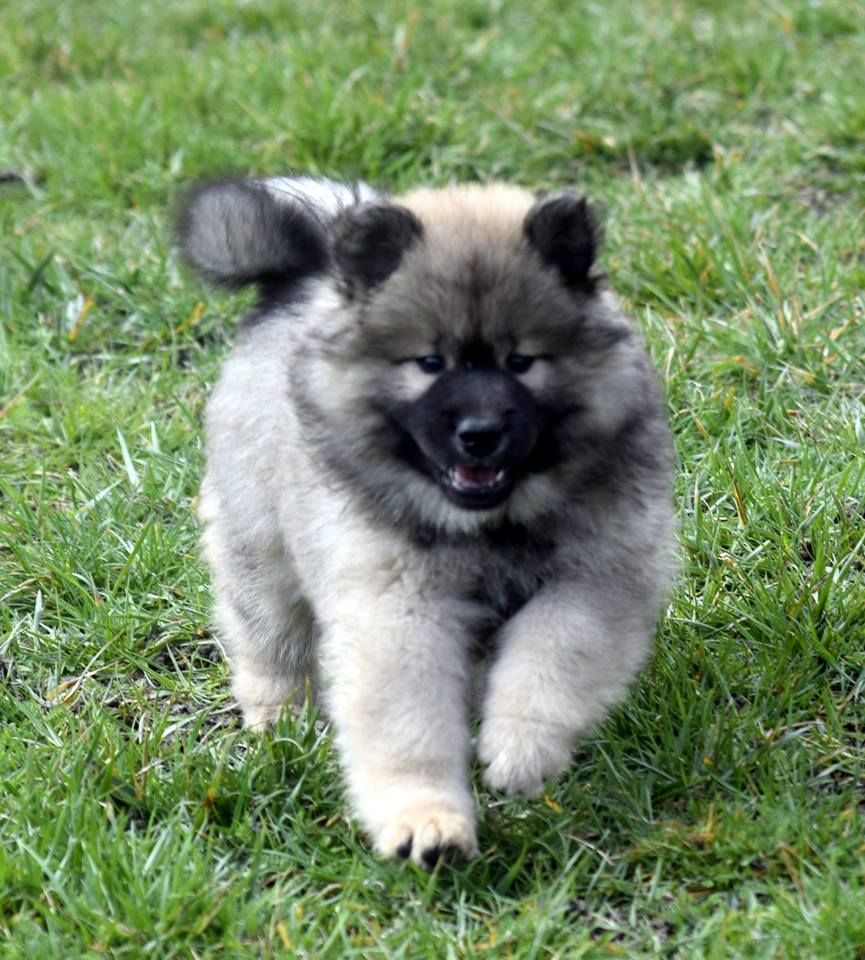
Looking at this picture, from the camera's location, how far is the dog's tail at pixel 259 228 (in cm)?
408

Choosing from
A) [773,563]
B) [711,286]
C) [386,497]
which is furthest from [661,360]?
[386,497]

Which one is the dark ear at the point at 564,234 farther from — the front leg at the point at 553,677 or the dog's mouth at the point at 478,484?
the front leg at the point at 553,677

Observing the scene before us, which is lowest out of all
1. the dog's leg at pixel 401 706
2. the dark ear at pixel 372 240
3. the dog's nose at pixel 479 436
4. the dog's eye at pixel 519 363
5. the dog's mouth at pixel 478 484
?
the dog's leg at pixel 401 706

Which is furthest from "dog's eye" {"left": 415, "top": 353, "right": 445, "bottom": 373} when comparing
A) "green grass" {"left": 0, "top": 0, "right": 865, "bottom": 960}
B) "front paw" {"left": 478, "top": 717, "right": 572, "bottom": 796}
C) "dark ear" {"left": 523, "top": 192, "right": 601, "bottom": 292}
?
"green grass" {"left": 0, "top": 0, "right": 865, "bottom": 960}

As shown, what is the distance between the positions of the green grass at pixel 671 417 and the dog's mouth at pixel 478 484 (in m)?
0.73

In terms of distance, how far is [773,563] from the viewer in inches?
171

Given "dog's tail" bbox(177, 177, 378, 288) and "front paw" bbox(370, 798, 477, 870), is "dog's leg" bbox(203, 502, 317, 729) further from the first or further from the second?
"front paw" bbox(370, 798, 477, 870)

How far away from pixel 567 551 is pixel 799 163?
3.47 m

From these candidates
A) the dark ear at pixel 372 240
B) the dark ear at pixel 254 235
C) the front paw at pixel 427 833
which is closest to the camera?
the front paw at pixel 427 833

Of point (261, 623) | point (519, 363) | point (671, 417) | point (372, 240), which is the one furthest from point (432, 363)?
point (671, 417)

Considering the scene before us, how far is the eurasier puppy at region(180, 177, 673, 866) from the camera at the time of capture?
327 centimetres

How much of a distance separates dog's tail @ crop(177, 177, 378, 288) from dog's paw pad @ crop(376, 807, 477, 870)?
1469 millimetres

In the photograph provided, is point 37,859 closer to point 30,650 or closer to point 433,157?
point 30,650

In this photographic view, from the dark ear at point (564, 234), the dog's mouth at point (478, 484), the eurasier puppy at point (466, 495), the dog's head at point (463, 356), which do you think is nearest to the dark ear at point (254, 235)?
the eurasier puppy at point (466, 495)
